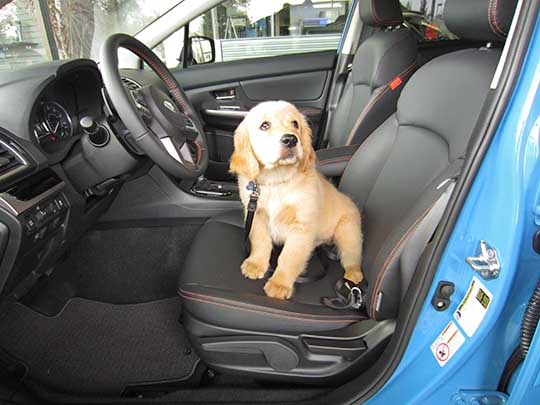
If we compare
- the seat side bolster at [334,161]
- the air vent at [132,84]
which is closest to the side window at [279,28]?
the seat side bolster at [334,161]

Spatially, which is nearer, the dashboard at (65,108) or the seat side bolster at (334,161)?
the dashboard at (65,108)

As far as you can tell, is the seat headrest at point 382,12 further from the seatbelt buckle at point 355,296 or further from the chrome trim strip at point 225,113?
the seatbelt buckle at point 355,296

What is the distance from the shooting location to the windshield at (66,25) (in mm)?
1890

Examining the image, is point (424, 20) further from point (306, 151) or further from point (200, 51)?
point (306, 151)

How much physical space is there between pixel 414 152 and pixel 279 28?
246 centimetres

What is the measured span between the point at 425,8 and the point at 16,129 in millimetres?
3014

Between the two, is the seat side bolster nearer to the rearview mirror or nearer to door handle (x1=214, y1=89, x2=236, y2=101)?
door handle (x1=214, y1=89, x2=236, y2=101)

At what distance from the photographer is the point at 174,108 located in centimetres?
165

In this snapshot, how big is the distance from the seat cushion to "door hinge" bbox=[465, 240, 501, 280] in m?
0.48

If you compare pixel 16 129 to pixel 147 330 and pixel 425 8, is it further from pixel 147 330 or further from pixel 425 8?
pixel 425 8

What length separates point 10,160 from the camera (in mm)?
1196

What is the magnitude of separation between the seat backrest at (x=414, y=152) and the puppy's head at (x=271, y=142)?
302 mm

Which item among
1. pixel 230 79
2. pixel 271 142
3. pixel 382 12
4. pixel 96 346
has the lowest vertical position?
pixel 96 346

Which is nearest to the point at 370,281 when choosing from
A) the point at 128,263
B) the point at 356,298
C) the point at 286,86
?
the point at 356,298
